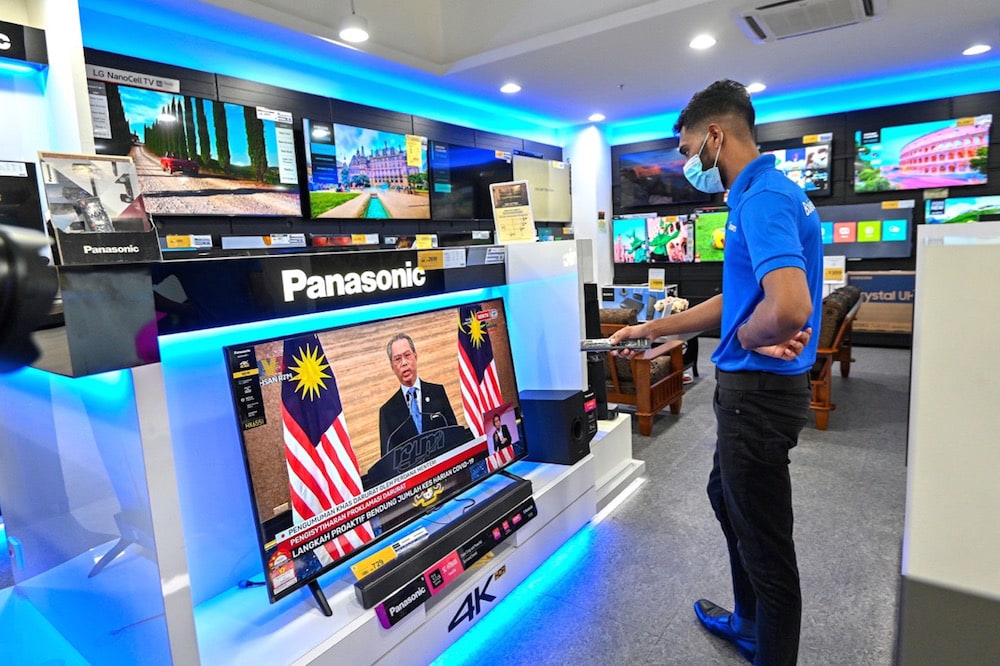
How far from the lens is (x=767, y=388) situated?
149cm

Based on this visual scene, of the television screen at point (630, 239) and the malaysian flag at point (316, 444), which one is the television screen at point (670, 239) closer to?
the television screen at point (630, 239)

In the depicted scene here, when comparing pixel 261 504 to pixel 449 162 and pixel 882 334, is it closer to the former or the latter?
pixel 449 162

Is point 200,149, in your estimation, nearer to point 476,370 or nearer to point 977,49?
point 476,370

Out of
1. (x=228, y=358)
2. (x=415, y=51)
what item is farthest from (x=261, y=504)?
(x=415, y=51)

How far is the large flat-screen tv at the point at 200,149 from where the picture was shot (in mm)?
3363

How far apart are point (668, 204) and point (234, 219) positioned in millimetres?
5559

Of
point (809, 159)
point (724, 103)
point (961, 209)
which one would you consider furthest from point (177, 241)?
point (961, 209)

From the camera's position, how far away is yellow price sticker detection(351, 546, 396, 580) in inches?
64.0

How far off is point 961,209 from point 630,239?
3.61 m

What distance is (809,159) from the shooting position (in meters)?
6.74

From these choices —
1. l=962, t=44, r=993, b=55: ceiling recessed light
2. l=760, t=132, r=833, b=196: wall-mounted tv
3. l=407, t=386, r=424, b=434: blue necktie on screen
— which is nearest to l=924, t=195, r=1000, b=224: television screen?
l=760, t=132, r=833, b=196: wall-mounted tv

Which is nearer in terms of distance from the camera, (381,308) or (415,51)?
(381,308)

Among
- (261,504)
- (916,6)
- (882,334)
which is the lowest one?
(882,334)

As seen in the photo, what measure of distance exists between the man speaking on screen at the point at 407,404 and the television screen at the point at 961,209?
246 inches
